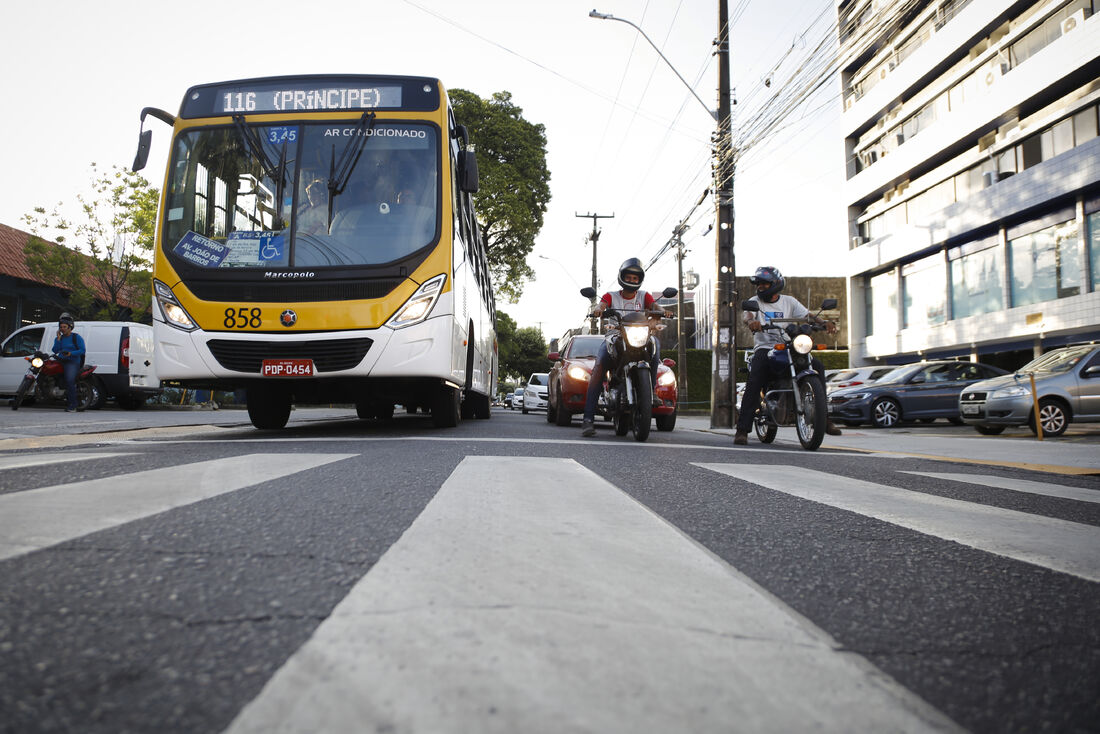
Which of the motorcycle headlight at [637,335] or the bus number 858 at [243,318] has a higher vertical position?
the bus number 858 at [243,318]

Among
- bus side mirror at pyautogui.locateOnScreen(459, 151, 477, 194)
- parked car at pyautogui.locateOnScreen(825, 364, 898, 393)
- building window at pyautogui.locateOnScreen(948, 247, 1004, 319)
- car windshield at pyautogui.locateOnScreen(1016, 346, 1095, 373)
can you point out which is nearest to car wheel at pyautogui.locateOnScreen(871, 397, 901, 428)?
parked car at pyautogui.locateOnScreen(825, 364, 898, 393)

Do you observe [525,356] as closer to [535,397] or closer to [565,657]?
[535,397]

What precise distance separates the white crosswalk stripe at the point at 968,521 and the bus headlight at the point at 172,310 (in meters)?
5.06

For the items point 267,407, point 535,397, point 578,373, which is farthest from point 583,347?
point 535,397

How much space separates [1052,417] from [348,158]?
10745mm

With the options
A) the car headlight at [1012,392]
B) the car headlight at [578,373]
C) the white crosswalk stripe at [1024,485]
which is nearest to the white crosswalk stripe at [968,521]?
the white crosswalk stripe at [1024,485]

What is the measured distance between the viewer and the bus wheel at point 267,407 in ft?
25.0

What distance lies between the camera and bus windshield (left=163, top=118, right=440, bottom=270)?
6.46m

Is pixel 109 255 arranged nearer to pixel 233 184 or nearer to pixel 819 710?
pixel 233 184

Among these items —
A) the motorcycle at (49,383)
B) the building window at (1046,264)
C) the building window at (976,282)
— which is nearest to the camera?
the motorcycle at (49,383)

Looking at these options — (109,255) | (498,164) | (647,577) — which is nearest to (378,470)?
(647,577)

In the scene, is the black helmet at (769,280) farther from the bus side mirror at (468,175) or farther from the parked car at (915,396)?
the parked car at (915,396)

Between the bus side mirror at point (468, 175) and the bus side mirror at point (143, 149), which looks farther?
the bus side mirror at point (468, 175)

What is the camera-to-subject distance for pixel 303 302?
6.20m
